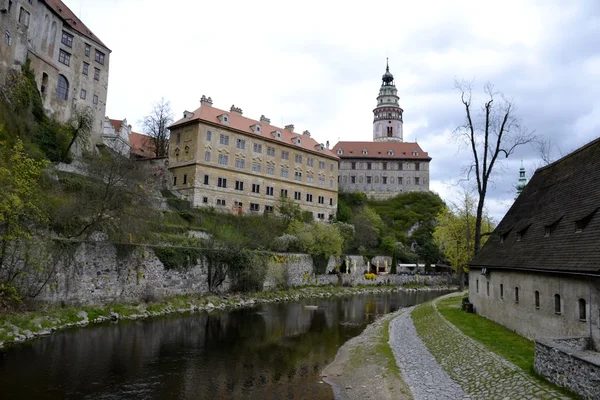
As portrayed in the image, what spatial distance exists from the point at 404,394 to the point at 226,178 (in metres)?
41.9

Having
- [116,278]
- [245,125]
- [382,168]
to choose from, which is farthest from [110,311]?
[382,168]

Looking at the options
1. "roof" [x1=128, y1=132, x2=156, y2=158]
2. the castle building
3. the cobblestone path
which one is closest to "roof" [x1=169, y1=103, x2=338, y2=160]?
"roof" [x1=128, y1=132, x2=156, y2=158]

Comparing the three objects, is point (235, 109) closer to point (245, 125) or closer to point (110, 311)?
point (245, 125)

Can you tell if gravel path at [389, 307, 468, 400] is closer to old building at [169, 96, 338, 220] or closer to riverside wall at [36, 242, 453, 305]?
riverside wall at [36, 242, 453, 305]

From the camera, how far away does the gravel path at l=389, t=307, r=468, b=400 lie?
1196cm

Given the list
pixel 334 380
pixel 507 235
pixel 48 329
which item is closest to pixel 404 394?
pixel 334 380

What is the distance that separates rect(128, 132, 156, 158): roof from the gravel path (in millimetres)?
50368

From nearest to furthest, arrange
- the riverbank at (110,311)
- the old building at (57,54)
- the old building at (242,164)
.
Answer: the riverbank at (110,311), the old building at (57,54), the old building at (242,164)

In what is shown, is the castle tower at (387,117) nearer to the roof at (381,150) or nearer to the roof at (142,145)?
the roof at (381,150)

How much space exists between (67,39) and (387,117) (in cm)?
7068

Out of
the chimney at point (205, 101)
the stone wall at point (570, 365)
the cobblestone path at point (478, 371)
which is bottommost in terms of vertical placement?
the cobblestone path at point (478, 371)

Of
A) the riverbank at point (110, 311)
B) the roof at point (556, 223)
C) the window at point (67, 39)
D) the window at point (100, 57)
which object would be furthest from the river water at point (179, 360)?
the window at point (100, 57)

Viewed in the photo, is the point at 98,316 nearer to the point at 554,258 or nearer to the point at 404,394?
the point at 404,394

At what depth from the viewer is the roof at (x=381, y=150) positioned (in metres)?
87.9
